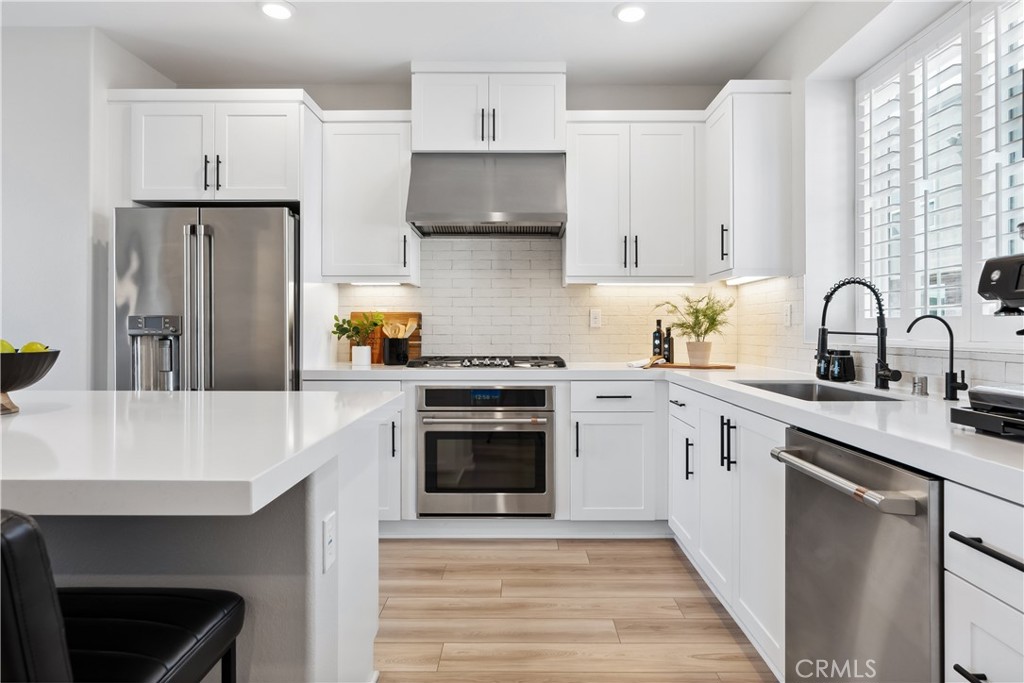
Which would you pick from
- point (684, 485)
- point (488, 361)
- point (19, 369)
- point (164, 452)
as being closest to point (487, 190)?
point (488, 361)

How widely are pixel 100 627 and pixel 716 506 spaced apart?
80.1 inches

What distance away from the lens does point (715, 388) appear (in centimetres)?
237

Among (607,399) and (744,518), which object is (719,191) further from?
(744,518)

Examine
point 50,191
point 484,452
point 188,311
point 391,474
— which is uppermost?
point 50,191

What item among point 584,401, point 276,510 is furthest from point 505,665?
point 584,401

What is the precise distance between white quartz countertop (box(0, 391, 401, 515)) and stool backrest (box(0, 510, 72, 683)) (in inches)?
7.3

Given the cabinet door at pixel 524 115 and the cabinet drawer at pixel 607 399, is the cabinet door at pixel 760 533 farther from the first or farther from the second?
the cabinet door at pixel 524 115

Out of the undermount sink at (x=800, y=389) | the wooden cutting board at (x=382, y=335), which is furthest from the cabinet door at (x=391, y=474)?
the undermount sink at (x=800, y=389)

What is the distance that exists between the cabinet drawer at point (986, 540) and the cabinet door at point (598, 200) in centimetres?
250

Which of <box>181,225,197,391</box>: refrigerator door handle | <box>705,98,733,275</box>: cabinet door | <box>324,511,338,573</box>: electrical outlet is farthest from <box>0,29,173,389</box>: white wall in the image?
<box>705,98,733,275</box>: cabinet door

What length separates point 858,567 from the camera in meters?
1.37

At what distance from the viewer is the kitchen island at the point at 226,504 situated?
2.58 feet

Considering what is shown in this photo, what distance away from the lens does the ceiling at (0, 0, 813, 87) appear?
286 centimetres

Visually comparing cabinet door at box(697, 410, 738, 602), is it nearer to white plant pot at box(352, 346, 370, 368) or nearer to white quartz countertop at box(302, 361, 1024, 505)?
A: white quartz countertop at box(302, 361, 1024, 505)
